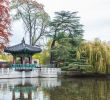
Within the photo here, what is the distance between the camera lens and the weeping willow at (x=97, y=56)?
1387 inches

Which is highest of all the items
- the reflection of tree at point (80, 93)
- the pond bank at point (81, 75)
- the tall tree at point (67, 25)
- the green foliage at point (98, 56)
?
the tall tree at point (67, 25)

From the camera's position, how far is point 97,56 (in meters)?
35.6

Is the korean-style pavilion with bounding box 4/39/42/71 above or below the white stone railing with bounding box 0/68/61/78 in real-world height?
above

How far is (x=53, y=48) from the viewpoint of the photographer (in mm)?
37531

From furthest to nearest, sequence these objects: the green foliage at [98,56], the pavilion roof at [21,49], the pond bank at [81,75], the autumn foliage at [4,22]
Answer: the pond bank at [81,75] → the green foliage at [98,56] → the pavilion roof at [21,49] → the autumn foliage at [4,22]

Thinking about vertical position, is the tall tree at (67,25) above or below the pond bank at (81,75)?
above

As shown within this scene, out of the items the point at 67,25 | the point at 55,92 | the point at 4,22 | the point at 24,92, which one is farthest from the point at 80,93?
the point at 67,25

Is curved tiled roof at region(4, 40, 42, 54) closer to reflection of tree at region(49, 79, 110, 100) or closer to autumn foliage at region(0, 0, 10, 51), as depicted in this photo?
autumn foliage at region(0, 0, 10, 51)

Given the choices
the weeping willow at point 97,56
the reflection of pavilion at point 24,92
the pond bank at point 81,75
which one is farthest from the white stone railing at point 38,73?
the reflection of pavilion at point 24,92

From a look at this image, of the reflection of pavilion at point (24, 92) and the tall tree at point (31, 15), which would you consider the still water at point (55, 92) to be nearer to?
the reflection of pavilion at point (24, 92)

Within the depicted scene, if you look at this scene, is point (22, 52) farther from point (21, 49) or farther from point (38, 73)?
point (38, 73)

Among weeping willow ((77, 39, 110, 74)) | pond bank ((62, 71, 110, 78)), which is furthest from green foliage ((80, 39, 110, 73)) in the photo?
pond bank ((62, 71, 110, 78))

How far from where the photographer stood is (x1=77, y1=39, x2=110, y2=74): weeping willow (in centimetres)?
3523

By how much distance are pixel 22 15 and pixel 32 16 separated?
1077 mm
